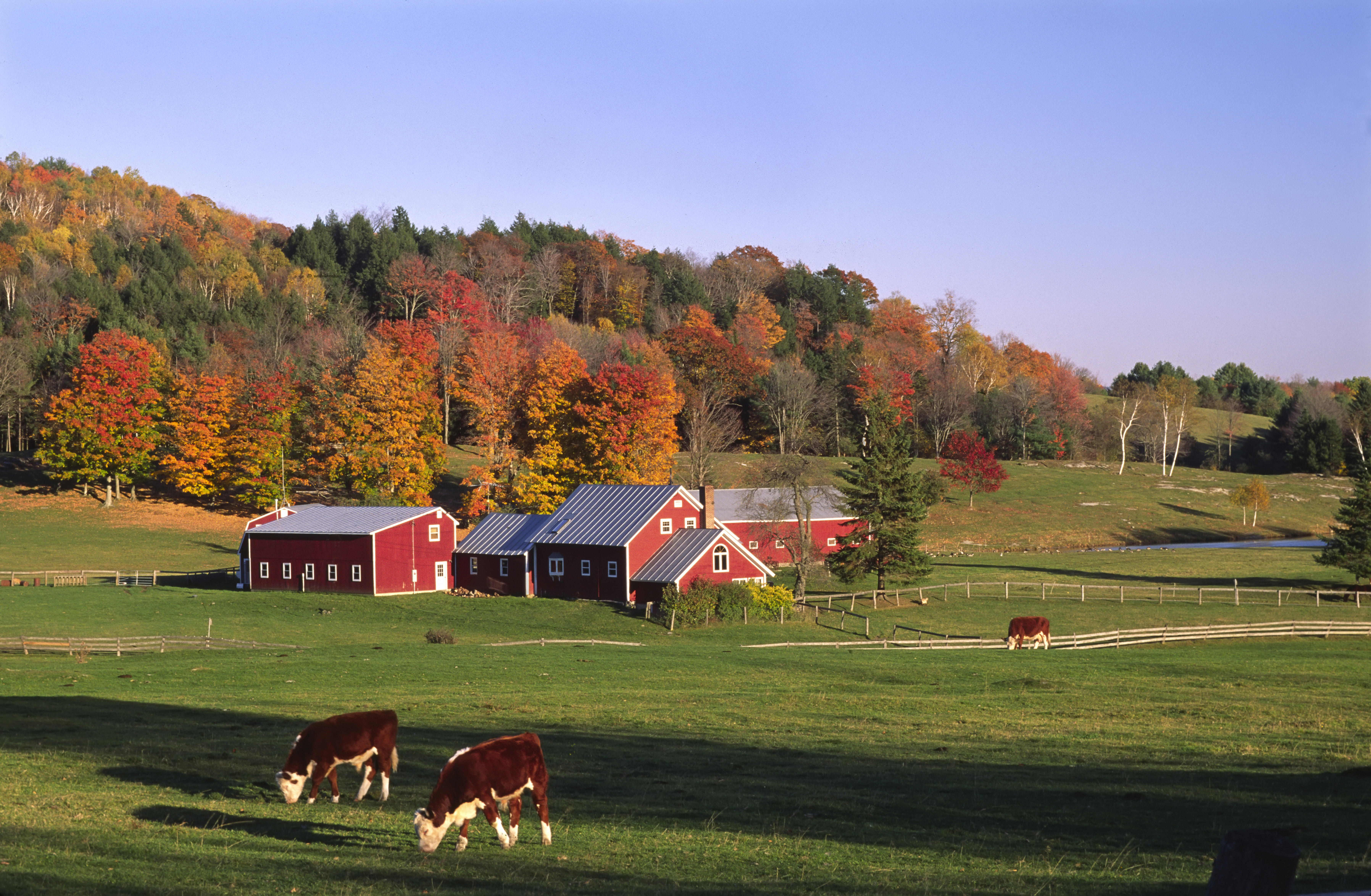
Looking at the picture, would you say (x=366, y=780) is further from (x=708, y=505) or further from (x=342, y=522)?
Result: (x=342, y=522)

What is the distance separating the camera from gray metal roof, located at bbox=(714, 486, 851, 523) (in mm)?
70062

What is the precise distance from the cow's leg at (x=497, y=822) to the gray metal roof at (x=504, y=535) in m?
48.8

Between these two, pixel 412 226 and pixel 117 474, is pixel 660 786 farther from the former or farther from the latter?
pixel 412 226

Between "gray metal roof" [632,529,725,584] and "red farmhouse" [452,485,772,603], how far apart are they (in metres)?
0.05

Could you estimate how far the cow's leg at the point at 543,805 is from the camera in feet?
40.1

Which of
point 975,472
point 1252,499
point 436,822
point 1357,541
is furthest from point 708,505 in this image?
point 1252,499

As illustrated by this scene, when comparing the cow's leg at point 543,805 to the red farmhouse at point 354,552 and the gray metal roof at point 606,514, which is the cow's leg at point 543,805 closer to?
the gray metal roof at point 606,514

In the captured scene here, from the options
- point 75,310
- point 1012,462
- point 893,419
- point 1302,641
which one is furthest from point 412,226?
point 1302,641

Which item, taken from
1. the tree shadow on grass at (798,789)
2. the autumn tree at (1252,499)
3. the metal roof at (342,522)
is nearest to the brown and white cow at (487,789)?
the tree shadow on grass at (798,789)

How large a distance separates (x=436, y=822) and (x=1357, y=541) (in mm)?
59675

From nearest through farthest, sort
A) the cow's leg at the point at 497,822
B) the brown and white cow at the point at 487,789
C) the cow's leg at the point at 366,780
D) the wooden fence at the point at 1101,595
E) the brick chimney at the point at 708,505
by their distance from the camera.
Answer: the brown and white cow at the point at 487,789, the cow's leg at the point at 497,822, the cow's leg at the point at 366,780, the wooden fence at the point at 1101,595, the brick chimney at the point at 708,505

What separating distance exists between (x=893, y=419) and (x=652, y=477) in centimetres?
2253

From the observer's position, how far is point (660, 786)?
16391 mm

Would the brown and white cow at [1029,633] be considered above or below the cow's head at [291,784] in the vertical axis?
below
